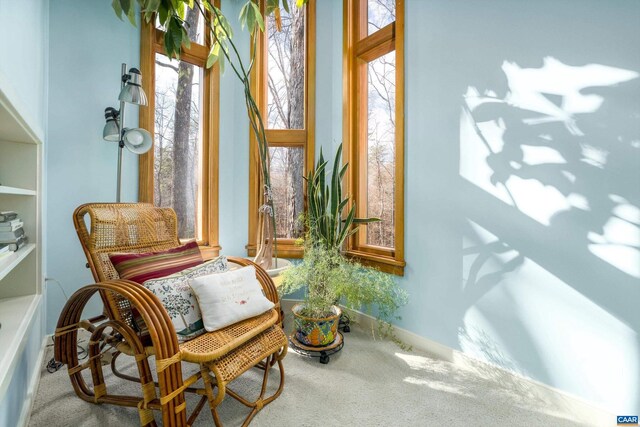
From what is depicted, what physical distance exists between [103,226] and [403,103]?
220 cm

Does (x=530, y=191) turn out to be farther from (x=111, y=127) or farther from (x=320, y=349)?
(x=111, y=127)

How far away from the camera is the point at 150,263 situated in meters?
1.69

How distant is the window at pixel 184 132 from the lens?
2645 mm

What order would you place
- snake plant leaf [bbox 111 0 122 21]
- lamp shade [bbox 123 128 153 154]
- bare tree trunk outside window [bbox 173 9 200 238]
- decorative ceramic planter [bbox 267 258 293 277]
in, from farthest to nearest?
1. bare tree trunk outside window [bbox 173 9 200 238]
2. decorative ceramic planter [bbox 267 258 293 277]
3. lamp shade [bbox 123 128 153 154]
4. snake plant leaf [bbox 111 0 122 21]

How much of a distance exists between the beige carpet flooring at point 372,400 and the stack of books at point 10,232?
2.84ft

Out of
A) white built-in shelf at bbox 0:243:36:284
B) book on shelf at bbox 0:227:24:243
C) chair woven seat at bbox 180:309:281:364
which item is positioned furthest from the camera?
book on shelf at bbox 0:227:24:243

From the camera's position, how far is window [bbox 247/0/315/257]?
313 cm

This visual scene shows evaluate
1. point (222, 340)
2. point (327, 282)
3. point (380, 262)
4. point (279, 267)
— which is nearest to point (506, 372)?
point (380, 262)

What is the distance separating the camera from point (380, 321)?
2490mm

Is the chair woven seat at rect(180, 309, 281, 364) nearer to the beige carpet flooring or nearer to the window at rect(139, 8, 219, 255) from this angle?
the beige carpet flooring

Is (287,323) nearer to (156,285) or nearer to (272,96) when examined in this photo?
(156,285)

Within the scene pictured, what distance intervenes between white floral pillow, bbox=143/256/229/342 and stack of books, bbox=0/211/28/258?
24.1 inches

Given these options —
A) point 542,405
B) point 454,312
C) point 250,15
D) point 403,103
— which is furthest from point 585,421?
point 250,15

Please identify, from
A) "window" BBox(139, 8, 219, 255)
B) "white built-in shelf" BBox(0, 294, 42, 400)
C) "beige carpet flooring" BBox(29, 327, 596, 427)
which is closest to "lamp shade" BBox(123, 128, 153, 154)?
"window" BBox(139, 8, 219, 255)
